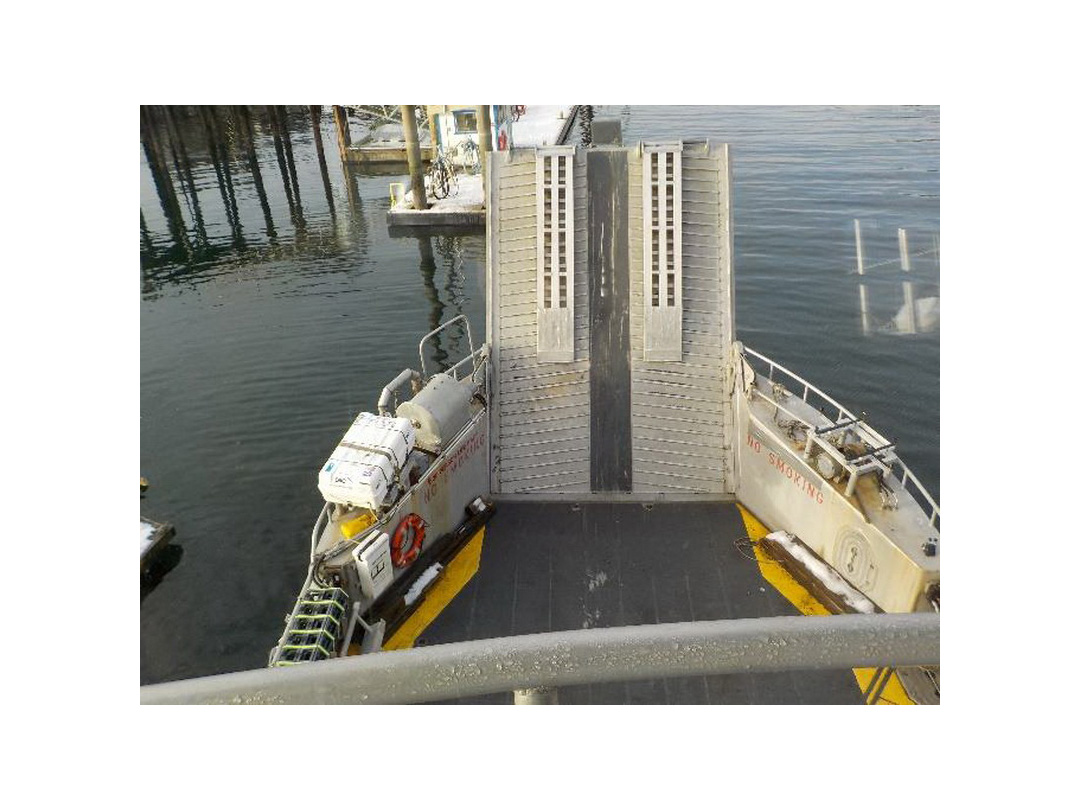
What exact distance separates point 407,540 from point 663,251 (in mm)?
9710

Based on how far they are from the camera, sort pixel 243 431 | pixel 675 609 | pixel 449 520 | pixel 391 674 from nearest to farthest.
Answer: pixel 391 674
pixel 675 609
pixel 449 520
pixel 243 431

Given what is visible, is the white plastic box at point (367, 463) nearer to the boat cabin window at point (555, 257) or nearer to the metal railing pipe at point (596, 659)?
the boat cabin window at point (555, 257)

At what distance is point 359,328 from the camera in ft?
101

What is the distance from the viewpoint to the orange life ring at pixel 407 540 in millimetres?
14249

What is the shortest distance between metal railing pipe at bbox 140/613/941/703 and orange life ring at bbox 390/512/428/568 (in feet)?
37.6

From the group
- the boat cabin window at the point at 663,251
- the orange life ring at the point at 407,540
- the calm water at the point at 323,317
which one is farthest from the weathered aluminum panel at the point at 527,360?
the calm water at the point at 323,317

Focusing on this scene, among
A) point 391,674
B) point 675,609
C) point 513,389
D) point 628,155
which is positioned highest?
point 628,155

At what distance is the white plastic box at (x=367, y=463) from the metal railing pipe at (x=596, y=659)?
10.5m

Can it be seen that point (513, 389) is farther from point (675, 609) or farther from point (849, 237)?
point (849, 237)

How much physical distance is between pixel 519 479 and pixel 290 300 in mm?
20811

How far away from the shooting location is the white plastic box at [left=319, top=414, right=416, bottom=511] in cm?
1329

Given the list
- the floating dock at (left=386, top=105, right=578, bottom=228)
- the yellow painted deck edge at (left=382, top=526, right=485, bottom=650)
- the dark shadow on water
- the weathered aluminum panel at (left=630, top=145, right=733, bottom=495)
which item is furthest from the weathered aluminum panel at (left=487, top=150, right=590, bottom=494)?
the floating dock at (left=386, top=105, right=578, bottom=228)
